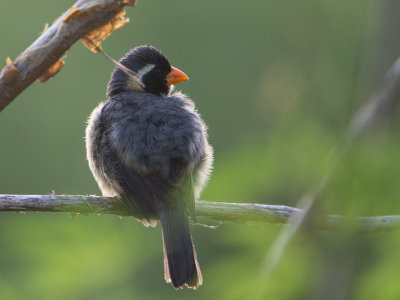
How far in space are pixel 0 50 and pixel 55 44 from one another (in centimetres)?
955

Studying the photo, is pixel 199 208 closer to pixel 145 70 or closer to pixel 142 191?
pixel 142 191

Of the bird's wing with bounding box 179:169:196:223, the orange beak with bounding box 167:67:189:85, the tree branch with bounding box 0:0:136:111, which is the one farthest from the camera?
the orange beak with bounding box 167:67:189:85

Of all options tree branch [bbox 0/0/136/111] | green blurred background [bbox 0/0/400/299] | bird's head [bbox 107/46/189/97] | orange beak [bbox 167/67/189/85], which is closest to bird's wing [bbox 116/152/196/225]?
green blurred background [bbox 0/0/400/299]

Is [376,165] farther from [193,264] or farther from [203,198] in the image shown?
[193,264]

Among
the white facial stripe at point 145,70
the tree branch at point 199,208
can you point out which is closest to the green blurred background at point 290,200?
the tree branch at point 199,208

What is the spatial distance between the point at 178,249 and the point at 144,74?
146 cm

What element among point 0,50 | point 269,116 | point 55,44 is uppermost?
point 0,50

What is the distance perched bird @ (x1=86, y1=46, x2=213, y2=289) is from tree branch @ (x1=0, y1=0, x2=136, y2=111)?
1.05 meters

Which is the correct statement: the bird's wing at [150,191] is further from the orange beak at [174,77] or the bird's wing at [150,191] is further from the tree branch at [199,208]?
the orange beak at [174,77]

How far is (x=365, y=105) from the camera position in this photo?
1.11 m

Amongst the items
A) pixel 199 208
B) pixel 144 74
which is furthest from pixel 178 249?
pixel 144 74

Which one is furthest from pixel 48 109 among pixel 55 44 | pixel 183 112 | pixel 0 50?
pixel 55 44

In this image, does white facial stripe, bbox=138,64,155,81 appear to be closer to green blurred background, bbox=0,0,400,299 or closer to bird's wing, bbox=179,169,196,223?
green blurred background, bbox=0,0,400,299

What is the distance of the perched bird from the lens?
3.44m
